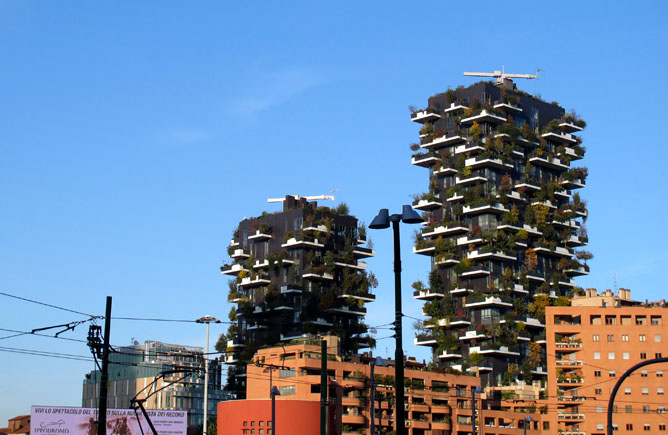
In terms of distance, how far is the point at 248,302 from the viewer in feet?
600

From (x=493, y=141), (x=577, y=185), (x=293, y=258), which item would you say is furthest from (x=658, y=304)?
(x=293, y=258)

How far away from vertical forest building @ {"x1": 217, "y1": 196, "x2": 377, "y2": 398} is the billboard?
73.6 metres

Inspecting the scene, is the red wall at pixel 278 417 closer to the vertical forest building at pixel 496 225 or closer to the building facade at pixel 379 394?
the building facade at pixel 379 394

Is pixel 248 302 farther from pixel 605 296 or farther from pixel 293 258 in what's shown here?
pixel 605 296

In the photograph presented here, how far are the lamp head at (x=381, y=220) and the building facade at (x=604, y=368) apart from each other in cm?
12682

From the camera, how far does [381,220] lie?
31500 millimetres

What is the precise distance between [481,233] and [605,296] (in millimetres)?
21364

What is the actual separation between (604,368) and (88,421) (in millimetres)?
85460

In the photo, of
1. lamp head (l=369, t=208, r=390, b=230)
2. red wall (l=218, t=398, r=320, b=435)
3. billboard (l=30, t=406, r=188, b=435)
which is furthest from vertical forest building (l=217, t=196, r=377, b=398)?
lamp head (l=369, t=208, r=390, b=230)

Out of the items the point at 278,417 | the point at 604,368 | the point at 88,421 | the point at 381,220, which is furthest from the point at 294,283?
the point at 381,220

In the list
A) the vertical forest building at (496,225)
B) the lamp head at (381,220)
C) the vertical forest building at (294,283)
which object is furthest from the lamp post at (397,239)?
the vertical forest building at (294,283)

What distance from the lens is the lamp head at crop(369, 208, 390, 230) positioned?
31406mm

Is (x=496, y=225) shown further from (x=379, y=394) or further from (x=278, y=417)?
(x=278, y=417)

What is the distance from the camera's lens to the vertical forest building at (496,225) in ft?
541
